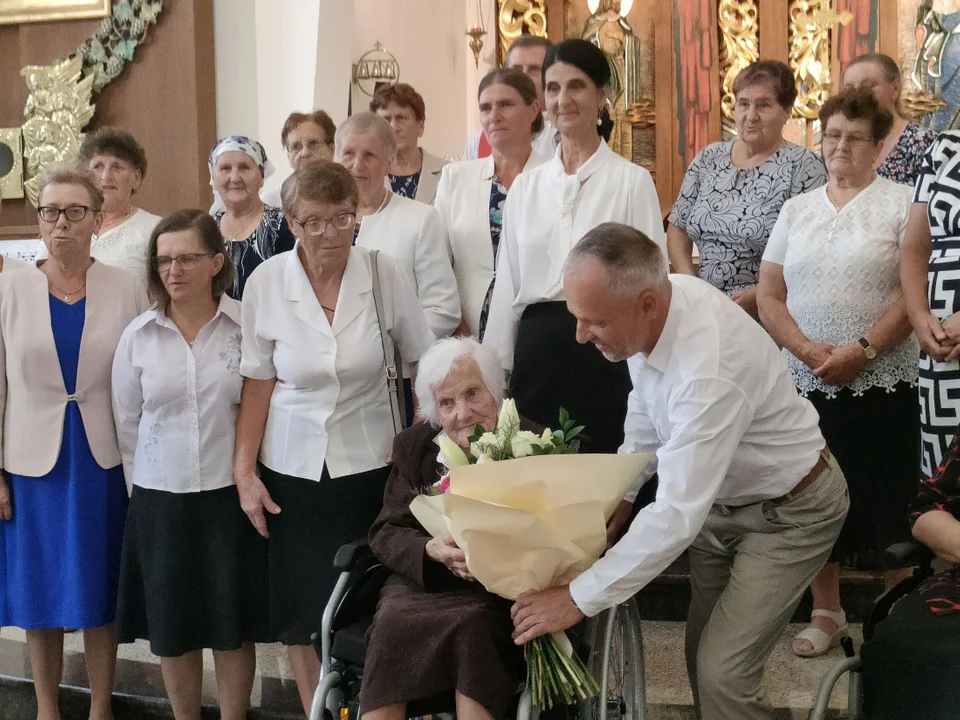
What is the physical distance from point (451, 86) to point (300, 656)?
4.80 m

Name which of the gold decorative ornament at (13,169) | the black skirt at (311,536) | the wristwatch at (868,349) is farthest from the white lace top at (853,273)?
the gold decorative ornament at (13,169)

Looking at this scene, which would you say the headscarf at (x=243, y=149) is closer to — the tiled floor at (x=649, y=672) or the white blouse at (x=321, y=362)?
the white blouse at (x=321, y=362)

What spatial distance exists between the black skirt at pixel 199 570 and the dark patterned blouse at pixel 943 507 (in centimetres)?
175

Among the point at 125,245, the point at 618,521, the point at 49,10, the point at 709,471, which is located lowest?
the point at 618,521

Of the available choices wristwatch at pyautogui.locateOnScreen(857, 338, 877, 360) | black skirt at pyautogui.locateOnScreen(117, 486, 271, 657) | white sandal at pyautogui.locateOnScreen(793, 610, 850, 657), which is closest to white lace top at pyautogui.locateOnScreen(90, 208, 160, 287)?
black skirt at pyautogui.locateOnScreen(117, 486, 271, 657)

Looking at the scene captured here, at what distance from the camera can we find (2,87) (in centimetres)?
623

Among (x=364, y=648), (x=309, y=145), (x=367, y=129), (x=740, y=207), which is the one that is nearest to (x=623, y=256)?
(x=364, y=648)

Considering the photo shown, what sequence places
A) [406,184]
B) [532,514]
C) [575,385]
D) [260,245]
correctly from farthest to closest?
[406,184] < [260,245] < [575,385] < [532,514]

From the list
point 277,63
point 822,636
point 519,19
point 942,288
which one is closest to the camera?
point 942,288

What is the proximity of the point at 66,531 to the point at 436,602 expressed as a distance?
1.35 m

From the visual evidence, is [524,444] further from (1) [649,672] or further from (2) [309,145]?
(2) [309,145]

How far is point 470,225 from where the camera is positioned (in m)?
3.77

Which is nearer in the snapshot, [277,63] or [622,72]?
[277,63]

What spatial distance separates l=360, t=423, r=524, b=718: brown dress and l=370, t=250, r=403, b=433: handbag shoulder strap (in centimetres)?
55
